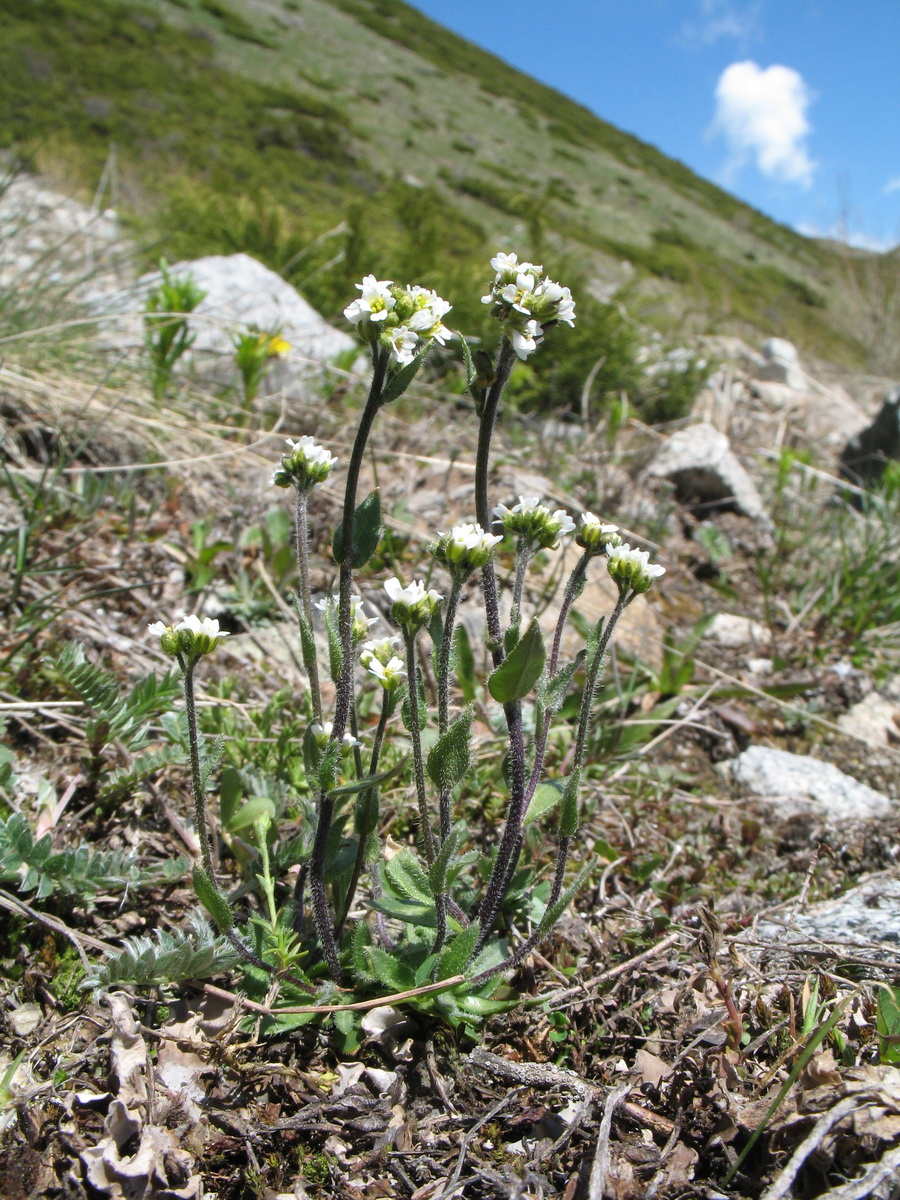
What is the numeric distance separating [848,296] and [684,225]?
19.8 metres

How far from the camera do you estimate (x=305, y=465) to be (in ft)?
4.05

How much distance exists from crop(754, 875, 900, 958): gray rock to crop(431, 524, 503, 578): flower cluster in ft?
3.32

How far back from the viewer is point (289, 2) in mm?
31656

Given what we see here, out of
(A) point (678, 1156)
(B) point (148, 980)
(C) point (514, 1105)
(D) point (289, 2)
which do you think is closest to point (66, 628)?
(B) point (148, 980)

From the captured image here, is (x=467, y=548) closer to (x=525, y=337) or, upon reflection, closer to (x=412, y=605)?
(x=412, y=605)

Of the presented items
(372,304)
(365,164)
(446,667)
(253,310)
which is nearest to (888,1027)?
(446,667)

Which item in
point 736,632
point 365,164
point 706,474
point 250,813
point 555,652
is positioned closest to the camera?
point 555,652

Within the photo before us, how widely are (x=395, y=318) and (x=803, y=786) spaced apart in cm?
191

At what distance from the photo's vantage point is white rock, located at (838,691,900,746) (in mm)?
2709

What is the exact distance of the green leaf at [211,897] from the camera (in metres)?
1.12

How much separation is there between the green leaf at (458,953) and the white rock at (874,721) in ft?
6.40

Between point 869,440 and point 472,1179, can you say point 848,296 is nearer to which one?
point 869,440

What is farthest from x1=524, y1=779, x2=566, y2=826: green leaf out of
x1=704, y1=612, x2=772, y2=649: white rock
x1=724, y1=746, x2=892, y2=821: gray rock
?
x1=704, y1=612, x2=772, y2=649: white rock

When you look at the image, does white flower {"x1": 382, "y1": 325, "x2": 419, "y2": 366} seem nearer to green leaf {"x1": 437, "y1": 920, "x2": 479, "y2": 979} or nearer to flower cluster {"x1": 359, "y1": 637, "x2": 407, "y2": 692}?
flower cluster {"x1": 359, "y1": 637, "x2": 407, "y2": 692}
